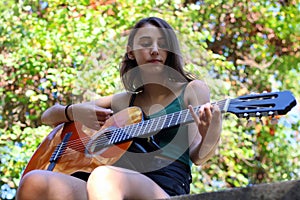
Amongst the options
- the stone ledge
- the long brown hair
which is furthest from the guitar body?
the stone ledge

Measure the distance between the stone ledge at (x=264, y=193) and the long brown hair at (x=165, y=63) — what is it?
2.79 feet

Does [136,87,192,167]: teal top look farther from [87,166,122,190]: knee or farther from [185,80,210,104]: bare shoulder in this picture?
[87,166,122,190]: knee

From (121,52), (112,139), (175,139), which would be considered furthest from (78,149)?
(121,52)

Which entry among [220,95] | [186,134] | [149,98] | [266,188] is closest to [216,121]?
[186,134]

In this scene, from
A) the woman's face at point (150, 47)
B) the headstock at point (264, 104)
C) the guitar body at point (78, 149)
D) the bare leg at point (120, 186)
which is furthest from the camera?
the woman's face at point (150, 47)

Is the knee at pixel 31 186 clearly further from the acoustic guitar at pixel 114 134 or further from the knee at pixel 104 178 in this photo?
the acoustic guitar at pixel 114 134

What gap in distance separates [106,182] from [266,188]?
48cm

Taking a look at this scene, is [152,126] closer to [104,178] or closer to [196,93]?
[196,93]

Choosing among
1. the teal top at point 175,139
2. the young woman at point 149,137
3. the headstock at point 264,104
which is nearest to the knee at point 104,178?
the young woman at point 149,137

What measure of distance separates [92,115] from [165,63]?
1.06ft

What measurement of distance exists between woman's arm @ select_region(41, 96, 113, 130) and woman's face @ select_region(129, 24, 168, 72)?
0.21 m

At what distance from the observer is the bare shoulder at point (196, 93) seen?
207cm

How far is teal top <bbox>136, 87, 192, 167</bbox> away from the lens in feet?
6.40

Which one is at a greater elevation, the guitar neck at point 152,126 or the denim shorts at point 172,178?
the guitar neck at point 152,126
